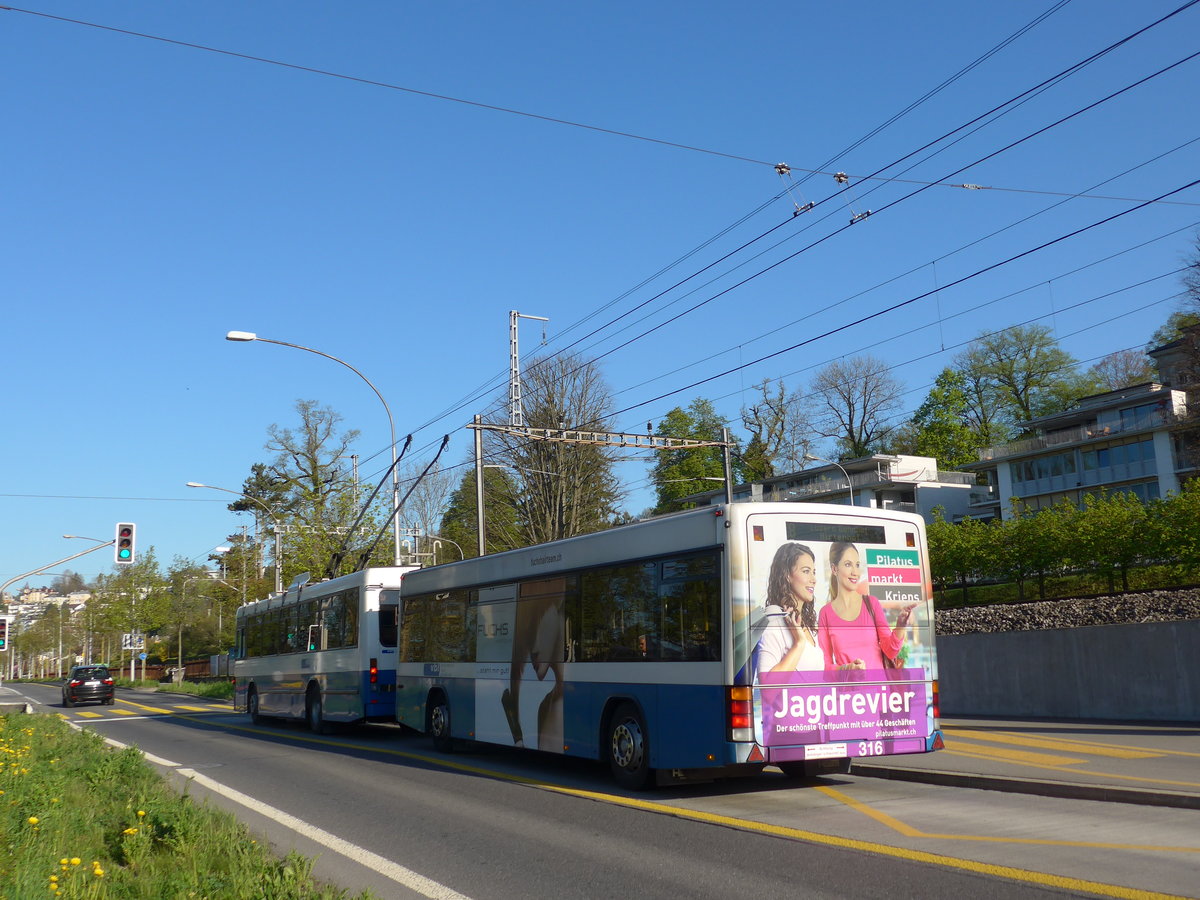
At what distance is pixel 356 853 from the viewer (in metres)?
8.80

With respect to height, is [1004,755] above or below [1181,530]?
below

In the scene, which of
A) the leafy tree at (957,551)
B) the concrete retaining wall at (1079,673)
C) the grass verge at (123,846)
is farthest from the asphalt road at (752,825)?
the leafy tree at (957,551)

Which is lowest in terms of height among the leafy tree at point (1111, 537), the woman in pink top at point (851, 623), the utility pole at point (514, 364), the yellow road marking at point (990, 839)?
the yellow road marking at point (990, 839)

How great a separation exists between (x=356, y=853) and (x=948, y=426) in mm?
75562

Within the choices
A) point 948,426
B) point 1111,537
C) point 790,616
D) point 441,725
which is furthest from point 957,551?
point 948,426

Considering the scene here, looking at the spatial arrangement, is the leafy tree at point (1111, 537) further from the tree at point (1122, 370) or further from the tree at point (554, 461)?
the tree at point (1122, 370)

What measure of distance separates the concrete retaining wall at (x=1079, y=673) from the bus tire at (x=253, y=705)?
1731 cm

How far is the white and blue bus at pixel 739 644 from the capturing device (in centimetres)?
1077

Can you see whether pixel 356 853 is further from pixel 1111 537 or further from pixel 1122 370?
pixel 1122 370

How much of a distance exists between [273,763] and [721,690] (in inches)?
353

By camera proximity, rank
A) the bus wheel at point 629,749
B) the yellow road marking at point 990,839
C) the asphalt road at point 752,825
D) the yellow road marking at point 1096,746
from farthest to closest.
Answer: the yellow road marking at point 1096,746, the bus wheel at point 629,749, the yellow road marking at point 990,839, the asphalt road at point 752,825

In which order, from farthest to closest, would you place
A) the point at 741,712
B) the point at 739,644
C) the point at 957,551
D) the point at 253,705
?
the point at 957,551 < the point at 253,705 < the point at 739,644 < the point at 741,712

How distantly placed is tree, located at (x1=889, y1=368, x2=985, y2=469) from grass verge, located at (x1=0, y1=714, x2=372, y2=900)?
243 feet

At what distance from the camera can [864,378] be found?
74.6m
